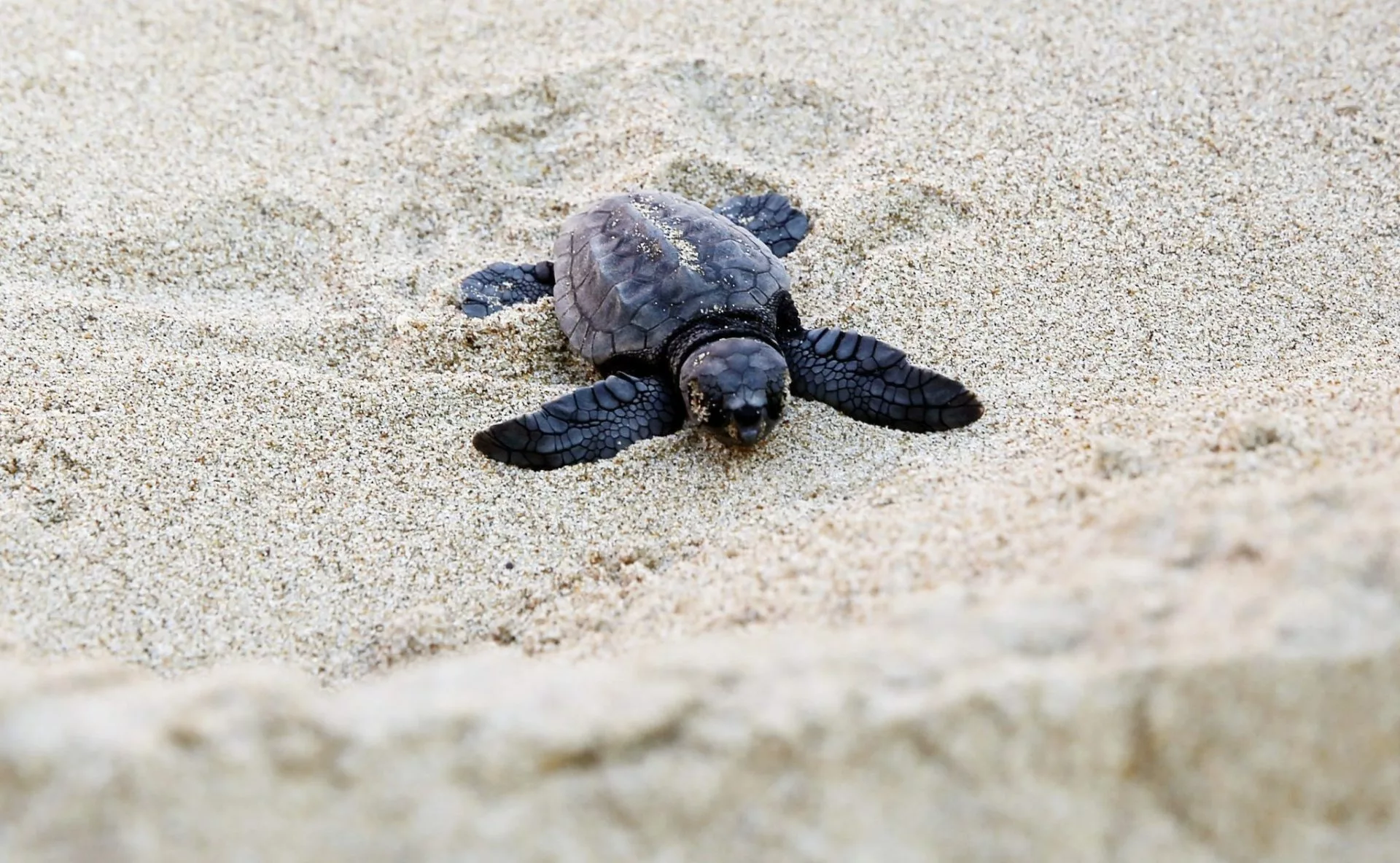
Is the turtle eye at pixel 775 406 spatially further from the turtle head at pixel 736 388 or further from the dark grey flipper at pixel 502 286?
the dark grey flipper at pixel 502 286

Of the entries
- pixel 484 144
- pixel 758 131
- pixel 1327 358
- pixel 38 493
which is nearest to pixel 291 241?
pixel 484 144

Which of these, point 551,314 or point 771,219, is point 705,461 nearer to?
point 551,314

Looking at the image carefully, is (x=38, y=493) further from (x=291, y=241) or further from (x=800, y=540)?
(x=800, y=540)

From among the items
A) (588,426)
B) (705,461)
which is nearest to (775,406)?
(705,461)

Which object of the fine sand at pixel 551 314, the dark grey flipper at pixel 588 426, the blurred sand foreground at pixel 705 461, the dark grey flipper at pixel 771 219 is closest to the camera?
the blurred sand foreground at pixel 705 461

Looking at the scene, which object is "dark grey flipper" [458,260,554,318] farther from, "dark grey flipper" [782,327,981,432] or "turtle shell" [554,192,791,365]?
"dark grey flipper" [782,327,981,432]

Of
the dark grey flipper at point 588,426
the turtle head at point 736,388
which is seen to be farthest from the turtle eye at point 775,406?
the dark grey flipper at point 588,426
